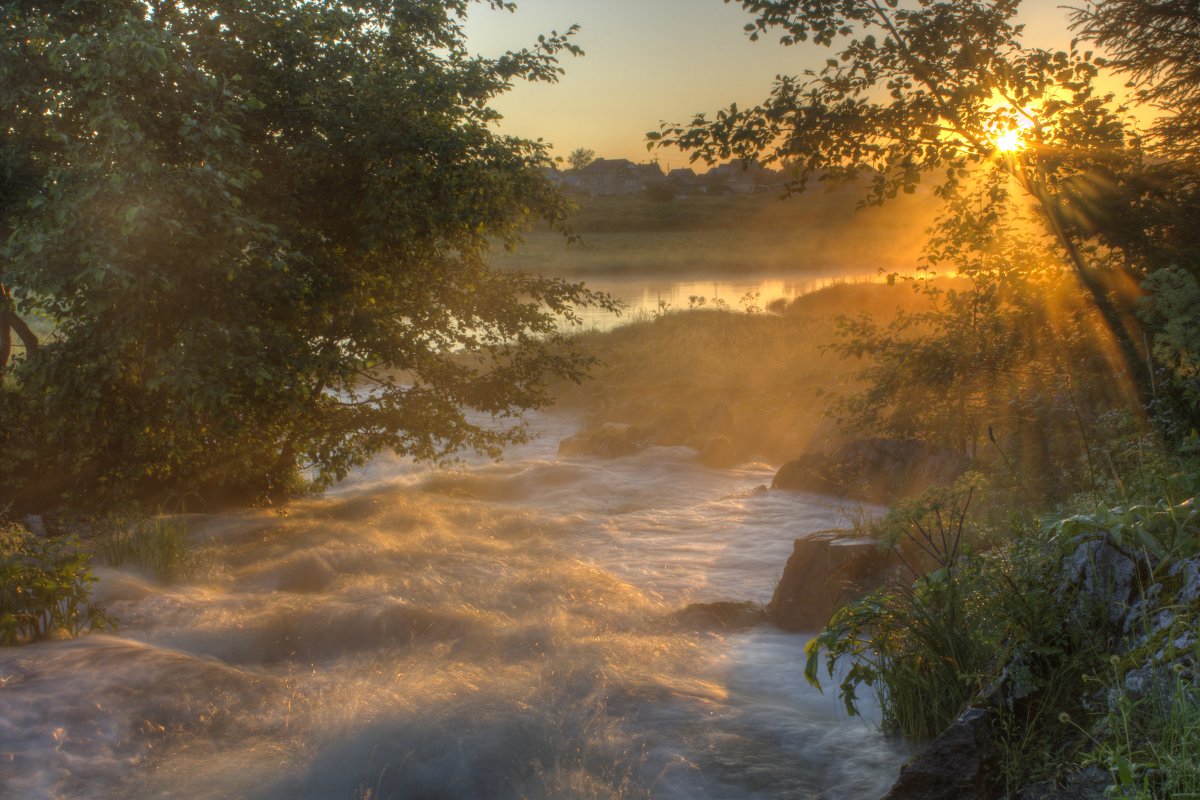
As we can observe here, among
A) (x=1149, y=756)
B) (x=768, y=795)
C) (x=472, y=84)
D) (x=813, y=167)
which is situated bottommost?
(x=768, y=795)

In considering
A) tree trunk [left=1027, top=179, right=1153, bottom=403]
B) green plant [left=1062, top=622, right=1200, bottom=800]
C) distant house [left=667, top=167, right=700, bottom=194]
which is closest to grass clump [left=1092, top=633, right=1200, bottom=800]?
green plant [left=1062, top=622, right=1200, bottom=800]

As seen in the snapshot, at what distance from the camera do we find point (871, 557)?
952 cm

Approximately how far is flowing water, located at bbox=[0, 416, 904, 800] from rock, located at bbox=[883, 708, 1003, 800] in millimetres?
1260

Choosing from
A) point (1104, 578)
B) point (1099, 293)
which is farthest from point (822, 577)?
point (1104, 578)

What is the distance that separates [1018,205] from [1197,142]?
8.79 feet

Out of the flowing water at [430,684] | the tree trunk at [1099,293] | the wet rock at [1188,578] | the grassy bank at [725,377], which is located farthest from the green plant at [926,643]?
the grassy bank at [725,377]

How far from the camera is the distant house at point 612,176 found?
13512cm

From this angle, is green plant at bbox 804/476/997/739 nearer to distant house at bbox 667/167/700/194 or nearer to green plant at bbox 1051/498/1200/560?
green plant at bbox 1051/498/1200/560

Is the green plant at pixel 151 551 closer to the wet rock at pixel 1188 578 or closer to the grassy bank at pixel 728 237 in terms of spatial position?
the wet rock at pixel 1188 578

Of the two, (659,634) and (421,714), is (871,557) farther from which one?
(421,714)

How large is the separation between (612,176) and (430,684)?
135 m

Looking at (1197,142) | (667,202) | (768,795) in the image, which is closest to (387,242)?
(768,795)

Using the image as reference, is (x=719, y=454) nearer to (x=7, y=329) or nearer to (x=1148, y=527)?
(x=7, y=329)

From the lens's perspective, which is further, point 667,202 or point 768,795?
point 667,202
